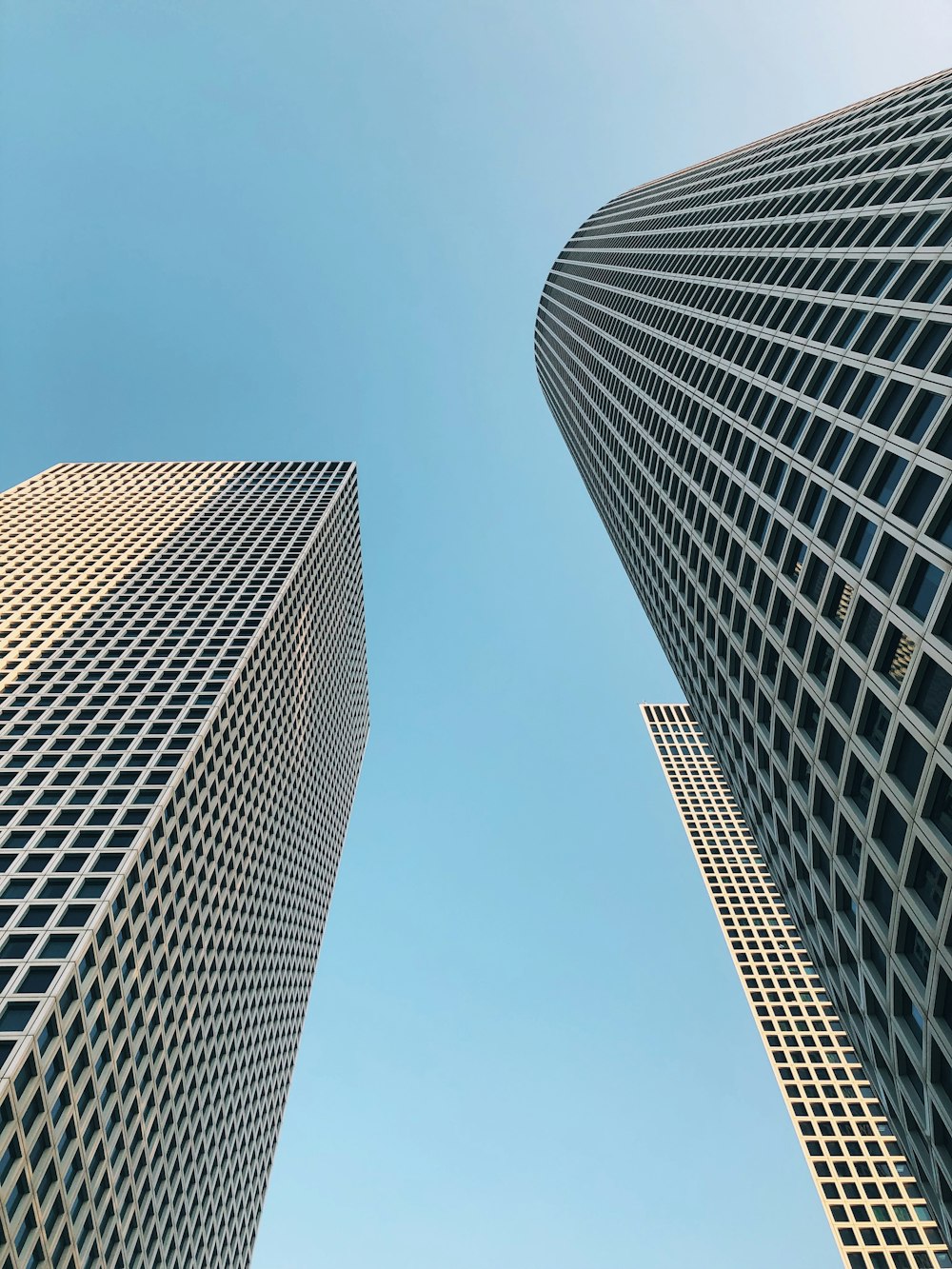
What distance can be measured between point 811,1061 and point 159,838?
84.5m

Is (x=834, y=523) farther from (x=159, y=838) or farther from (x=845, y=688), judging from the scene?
(x=159, y=838)

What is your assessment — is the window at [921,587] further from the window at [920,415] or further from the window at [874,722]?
the window at [920,415]

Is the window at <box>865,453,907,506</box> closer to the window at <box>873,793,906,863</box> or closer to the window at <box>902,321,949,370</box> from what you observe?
the window at <box>902,321,949,370</box>

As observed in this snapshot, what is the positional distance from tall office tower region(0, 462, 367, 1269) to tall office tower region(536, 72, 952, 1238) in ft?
132

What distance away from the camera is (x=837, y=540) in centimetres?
4091

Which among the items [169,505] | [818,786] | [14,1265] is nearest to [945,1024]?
[818,786]

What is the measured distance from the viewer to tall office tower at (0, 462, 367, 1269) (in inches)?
1715

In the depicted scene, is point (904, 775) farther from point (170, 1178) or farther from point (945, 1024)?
point (170, 1178)

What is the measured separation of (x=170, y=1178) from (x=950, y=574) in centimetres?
6169

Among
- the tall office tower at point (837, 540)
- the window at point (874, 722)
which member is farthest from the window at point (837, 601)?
the window at point (874, 722)

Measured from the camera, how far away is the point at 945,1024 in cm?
3073

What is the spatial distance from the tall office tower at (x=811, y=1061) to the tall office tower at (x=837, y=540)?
4055 centimetres

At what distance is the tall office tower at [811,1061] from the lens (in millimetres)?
77812

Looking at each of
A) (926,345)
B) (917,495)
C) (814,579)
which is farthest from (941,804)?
(926,345)
